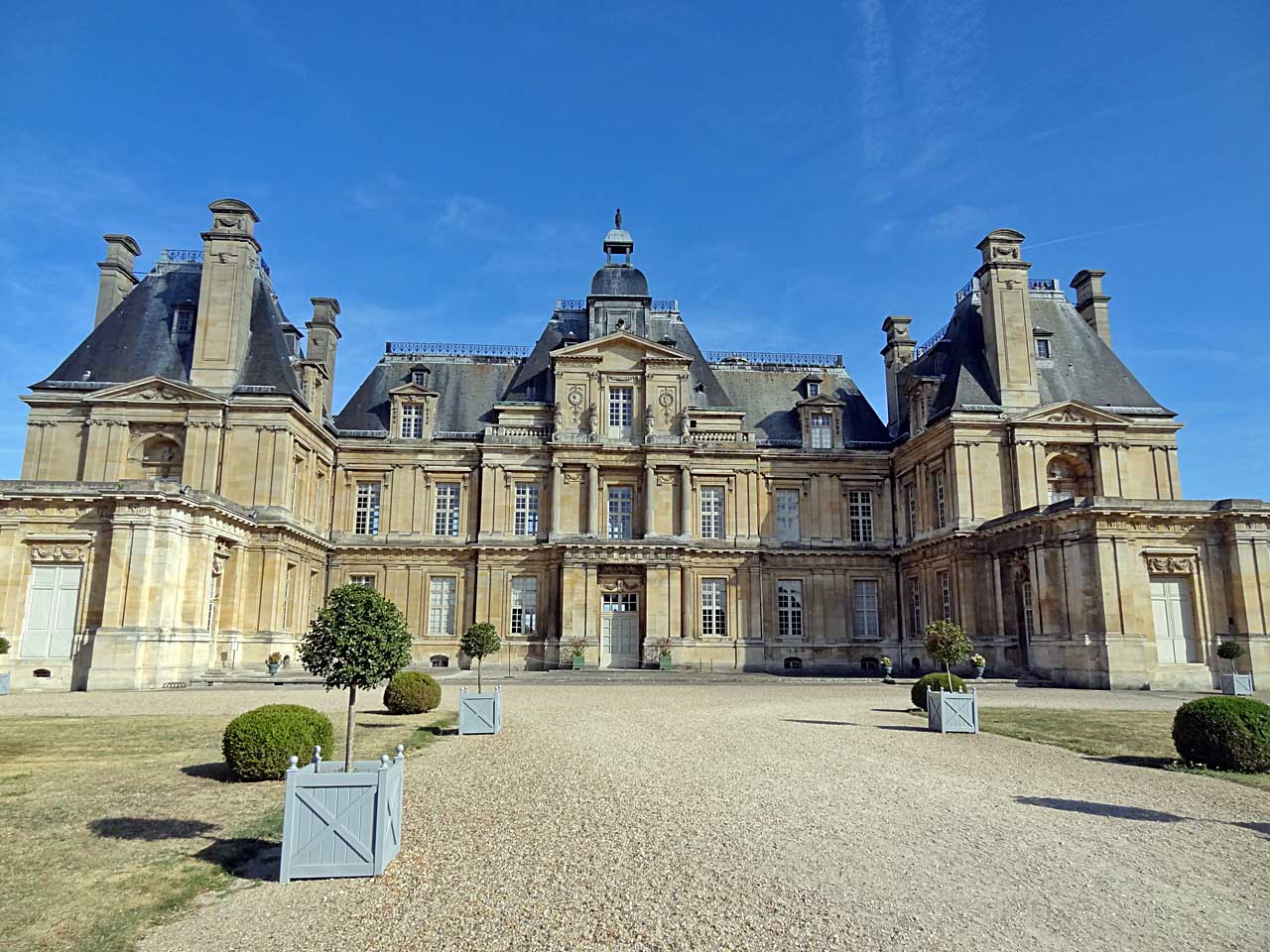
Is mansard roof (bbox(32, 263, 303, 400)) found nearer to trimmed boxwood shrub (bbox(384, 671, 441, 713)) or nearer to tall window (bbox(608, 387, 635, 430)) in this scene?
tall window (bbox(608, 387, 635, 430))

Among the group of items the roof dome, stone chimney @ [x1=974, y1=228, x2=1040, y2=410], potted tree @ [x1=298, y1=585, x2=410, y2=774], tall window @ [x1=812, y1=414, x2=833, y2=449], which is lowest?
potted tree @ [x1=298, y1=585, x2=410, y2=774]

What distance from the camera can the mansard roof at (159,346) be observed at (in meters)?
31.2

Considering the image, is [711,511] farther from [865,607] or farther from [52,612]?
[52,612]

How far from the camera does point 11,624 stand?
24.5 metres

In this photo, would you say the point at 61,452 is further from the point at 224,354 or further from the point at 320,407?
the point at 320,407

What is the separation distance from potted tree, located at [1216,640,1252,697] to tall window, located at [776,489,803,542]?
16.3 metres

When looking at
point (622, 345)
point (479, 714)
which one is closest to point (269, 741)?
point (479, 714)

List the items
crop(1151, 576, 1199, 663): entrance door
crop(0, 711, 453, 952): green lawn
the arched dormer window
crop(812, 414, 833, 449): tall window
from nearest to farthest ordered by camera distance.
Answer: crop(0, 711, 453, 952): green lawn < crop(1151, 576, 1199, 663): entrance door < the arched dormer window < crop(812, 414, 833, 449): tall window

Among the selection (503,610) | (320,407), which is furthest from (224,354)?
(503,610)

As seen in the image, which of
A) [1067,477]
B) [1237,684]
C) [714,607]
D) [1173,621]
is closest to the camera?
[1237,684]

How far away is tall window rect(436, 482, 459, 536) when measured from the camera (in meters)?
36.8

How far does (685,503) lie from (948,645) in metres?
18.3

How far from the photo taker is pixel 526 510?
119 feet

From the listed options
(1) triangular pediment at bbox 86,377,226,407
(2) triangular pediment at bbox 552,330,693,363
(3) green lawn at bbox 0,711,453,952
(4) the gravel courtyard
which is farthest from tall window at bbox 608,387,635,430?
(4) the gravel courtyard
